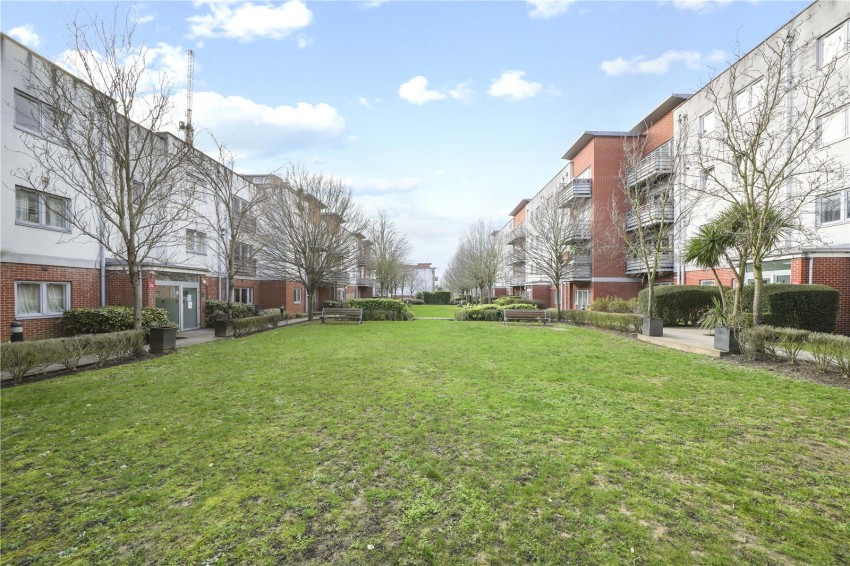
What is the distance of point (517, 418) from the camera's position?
5.62 metres

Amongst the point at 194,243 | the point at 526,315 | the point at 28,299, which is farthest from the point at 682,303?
the point at 28,299

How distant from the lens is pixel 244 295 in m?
28.0

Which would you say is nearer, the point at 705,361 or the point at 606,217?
the point at 705,361

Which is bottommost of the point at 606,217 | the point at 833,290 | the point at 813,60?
the point at 833,290

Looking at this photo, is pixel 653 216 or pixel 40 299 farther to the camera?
pixel 653 216

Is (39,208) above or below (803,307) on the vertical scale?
above

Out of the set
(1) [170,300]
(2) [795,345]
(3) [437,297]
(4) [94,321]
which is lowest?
(3) [437,297]

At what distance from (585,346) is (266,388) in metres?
9.97

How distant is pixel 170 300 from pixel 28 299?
6.46 meters

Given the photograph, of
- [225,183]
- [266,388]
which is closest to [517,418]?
[266,388]

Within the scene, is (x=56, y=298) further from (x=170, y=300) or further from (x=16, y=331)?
(x=170, y=300)

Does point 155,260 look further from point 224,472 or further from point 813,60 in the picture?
point 813,60

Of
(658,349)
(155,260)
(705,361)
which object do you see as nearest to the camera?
(705,361)

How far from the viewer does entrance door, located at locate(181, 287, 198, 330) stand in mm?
20230
